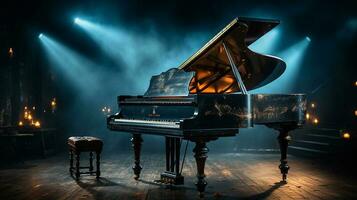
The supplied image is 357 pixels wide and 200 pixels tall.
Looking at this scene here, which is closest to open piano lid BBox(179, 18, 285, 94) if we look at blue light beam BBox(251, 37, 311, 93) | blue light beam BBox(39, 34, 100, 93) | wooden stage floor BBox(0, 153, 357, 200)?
wooden stage floor BBox(0, 153, 357, 200)

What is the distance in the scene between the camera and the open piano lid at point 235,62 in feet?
17.5


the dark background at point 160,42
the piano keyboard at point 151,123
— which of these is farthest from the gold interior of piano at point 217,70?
the dark background at point 160,42

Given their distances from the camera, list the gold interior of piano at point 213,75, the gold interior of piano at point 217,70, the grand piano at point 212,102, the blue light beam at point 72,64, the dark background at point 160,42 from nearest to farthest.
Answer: the grand piano at point 212,102 → the gold interior of piano at point 217,70 → the gold interior of piano at point 213,75 → the dark background at point 160,42 → the blue light beam at point 72,64

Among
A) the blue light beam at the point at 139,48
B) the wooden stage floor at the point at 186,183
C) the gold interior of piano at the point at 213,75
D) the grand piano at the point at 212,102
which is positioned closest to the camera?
the grand piano at the point at 212,102

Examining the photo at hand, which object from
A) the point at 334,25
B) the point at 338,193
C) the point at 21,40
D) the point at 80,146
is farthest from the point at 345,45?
the point at 21,40

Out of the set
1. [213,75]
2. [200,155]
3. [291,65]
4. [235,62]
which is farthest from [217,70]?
[291,65]

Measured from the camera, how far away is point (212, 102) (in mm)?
4777

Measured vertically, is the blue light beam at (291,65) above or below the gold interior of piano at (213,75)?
above

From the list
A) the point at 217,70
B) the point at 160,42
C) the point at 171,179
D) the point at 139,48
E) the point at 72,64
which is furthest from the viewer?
the point at 72,64

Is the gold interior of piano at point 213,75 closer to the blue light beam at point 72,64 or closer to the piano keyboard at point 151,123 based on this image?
the piano keyboard at point 151,123

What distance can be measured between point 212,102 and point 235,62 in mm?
1512

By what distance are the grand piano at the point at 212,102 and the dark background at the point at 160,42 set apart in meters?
4.54

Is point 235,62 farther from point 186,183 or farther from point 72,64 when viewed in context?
point 72,64

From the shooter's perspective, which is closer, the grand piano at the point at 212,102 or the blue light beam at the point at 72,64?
the grand piano at the point at 212,102
